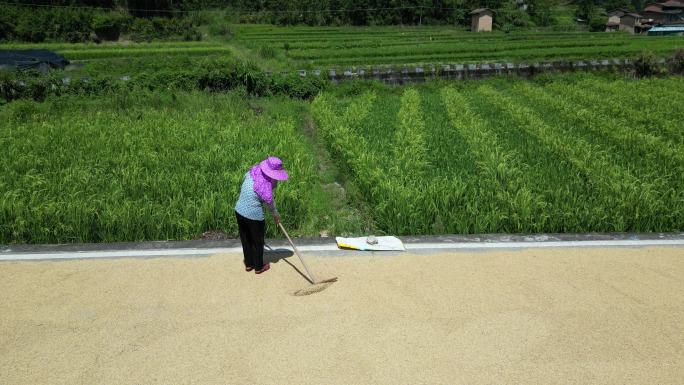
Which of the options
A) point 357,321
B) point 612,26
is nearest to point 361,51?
point 357,321

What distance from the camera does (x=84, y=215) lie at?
5.86 m

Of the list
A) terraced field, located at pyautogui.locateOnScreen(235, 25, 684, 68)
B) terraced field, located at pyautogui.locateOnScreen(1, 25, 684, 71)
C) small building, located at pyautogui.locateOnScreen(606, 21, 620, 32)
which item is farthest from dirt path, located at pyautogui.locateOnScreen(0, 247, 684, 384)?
small building, located at pyautogui.locateOnScreen(606, 21, 620, 32)

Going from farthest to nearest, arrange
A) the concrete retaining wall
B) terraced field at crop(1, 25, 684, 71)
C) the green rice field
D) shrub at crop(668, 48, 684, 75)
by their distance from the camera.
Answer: terraced field at crop(1, 25, 684, 71), shrub at crop(668, 48, 684, 75), the concrete retaining wall, the green rice field

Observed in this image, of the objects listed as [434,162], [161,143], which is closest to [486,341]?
[434,162]

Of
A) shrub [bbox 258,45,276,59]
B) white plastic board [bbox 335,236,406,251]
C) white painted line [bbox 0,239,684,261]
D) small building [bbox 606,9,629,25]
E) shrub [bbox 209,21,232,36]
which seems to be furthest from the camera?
small building [bbox 606,9,629,25]

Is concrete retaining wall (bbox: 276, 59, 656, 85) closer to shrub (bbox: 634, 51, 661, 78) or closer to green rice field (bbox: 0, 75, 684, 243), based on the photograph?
shrub (bbox: 634, 51, 661, 78)

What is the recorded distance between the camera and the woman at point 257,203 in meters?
4.72

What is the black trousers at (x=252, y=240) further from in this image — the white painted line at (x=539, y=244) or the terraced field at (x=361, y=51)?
the terraced field at (x=361, y=51)

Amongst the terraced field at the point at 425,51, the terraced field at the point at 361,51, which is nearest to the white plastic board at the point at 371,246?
the terraced field at the point at 425,51

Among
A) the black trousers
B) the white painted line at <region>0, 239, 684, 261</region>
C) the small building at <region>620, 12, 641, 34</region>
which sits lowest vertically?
the white painted line at <region>0, 239, 684, 261</region>

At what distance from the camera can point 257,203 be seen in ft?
15.7

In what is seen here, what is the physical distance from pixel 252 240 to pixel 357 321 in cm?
135

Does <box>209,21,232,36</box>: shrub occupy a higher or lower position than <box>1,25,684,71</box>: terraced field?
higher

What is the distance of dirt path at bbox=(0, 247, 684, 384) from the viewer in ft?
11.6
